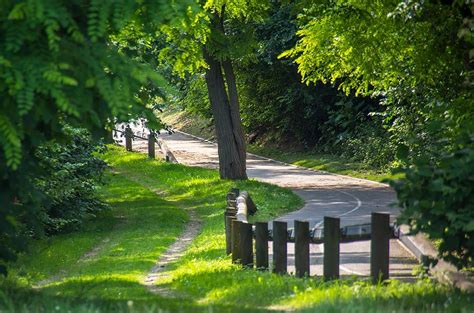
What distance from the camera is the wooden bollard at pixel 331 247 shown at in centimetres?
1312

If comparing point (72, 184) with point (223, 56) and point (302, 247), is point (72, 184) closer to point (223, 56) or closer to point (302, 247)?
point (223, 56)

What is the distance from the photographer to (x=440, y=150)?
41.8 feet

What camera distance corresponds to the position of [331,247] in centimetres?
1312

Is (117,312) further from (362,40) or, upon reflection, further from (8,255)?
(362,40)

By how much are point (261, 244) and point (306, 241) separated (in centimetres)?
163

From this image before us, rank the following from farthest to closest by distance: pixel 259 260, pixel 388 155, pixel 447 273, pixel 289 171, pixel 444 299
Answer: pixel 289 171 → pixel 388 155 → pixel 259 260 → pixel 447 273 → pixel 444 299

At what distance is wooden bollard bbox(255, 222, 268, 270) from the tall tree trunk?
18167mm

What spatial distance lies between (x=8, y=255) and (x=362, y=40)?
13643 millimetres

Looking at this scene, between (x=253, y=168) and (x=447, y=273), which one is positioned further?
(x=253, y=168)

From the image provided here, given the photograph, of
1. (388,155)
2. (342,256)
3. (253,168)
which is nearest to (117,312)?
(342,256)

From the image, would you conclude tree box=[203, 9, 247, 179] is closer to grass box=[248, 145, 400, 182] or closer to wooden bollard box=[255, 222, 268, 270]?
grass box=[248, 145, 400, 182]

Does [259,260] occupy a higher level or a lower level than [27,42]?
lower

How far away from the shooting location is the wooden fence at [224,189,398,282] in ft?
41.4

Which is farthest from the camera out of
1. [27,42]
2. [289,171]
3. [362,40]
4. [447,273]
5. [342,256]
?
[289,171]
